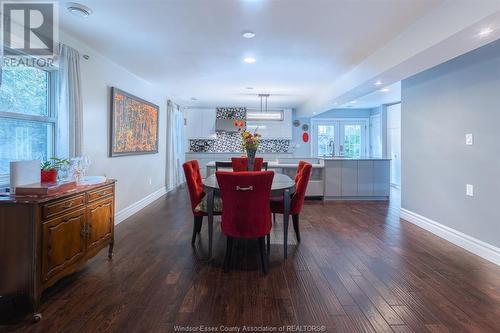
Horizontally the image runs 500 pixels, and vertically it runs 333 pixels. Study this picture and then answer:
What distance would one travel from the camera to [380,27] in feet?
9.60

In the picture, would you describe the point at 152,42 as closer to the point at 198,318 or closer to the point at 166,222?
the point at 166,222

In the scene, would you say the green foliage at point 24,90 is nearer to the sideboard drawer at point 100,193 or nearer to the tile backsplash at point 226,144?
the sideboard drawer at point 100,193

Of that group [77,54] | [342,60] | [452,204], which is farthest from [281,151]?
[77,54]

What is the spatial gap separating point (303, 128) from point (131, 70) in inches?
233

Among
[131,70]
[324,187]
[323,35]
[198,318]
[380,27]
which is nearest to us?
[198,318]

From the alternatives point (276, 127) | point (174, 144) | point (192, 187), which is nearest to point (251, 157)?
point (192, 187)

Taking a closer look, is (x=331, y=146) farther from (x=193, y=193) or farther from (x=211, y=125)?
(x=193, y=193)

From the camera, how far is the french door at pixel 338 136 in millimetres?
9312

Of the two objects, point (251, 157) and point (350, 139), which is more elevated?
point (350, 139)

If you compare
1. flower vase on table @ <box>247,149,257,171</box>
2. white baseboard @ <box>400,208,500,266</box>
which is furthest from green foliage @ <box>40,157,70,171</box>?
white baseboard @ <box>400,208,500,266</box>

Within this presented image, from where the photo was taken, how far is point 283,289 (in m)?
2.27

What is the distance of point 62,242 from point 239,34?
2.62 m

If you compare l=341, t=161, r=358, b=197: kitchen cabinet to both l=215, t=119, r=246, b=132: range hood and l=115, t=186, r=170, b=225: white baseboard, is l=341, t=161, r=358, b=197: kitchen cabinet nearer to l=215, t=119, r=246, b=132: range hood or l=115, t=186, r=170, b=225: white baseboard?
l=215, t=119, r=246, b=132: range hood

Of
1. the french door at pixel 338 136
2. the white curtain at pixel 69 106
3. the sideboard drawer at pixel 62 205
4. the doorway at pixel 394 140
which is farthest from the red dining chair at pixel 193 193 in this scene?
the french door at pixel 338 136
